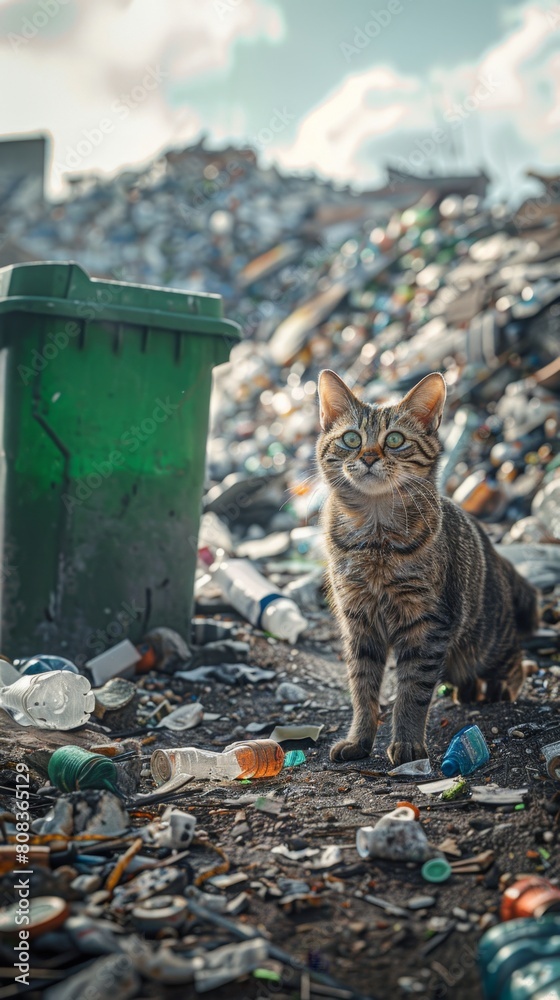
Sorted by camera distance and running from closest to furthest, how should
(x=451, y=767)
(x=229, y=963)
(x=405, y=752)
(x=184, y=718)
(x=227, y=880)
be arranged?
(x=229, y=963) → (x=227, y=880) → (x=451, y=767) → (x=405, y=752) → (x=184, y=718)

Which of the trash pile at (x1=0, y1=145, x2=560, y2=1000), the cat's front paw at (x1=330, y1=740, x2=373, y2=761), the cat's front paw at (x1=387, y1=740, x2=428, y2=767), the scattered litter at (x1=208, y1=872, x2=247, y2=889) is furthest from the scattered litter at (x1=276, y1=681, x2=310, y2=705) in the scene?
the scattered litter at (x1=208, y1=872, x2=247, y2=889)

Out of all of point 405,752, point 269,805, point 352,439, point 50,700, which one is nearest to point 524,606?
point 405,752

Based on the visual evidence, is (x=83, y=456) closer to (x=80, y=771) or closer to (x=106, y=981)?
(x=80, y=771)

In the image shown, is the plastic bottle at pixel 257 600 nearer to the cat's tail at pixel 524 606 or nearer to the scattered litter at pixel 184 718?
the scattered litter at pixel 184 718

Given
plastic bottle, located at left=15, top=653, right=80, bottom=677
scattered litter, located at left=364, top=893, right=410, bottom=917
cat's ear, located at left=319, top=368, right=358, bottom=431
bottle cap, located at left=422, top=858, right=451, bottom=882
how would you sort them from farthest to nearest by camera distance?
plastic bottle, located at left=15, top=653, right=80, bottom=677 → cat's ear, located at left=319, top=368, right=358, bottom=431 → bottle cap, located at left=422, top=858, right=451, bottom=882 → scattered litter, located at left=364, top=893, right=410, bottom=917

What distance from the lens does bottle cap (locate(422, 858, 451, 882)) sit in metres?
1.63

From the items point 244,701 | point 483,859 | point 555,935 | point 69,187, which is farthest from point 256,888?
point 69,187

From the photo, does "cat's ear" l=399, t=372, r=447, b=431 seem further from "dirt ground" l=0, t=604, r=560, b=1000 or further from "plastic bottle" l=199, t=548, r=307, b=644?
"plastic bottle" l=199, t=548, r=307, b=644

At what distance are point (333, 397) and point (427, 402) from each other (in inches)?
12.2

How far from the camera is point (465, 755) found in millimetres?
2260

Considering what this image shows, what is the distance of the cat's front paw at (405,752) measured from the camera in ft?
7.73

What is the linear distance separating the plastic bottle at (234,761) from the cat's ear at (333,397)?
1.05 m

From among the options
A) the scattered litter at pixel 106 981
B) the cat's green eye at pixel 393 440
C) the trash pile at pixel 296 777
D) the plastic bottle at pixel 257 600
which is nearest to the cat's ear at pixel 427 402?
the cat's green eye at pixel 393 440

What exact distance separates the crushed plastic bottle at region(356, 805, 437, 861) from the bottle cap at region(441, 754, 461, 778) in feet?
1.68
